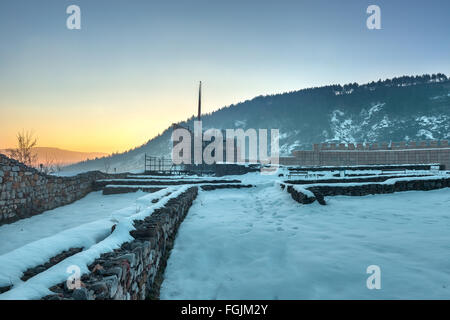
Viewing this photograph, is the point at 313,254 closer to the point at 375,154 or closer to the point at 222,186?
the point at 222,186

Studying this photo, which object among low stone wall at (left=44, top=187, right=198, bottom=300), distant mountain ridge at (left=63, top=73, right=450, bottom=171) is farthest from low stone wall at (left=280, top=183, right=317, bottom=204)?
distant mountain ridge at (left=63, top=73, right=450, bottom=171)

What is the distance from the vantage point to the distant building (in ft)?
93.9

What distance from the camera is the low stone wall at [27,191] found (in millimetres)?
7895

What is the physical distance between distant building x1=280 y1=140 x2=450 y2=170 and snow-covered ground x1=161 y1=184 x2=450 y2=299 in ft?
83.5

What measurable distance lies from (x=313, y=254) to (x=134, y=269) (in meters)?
2.83

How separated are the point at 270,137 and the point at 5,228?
115 m

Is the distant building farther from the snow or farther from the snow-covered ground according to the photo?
the snow

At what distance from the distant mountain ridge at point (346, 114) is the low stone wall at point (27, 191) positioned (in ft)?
290

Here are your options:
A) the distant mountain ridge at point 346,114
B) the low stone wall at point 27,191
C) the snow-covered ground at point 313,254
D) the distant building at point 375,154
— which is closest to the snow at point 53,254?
the snow-covered ground at point 313,254

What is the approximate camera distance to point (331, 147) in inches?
1256

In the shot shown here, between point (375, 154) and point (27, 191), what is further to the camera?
point (375, 154)

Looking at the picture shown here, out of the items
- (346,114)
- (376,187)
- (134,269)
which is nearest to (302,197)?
(376,187)

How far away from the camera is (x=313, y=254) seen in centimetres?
416

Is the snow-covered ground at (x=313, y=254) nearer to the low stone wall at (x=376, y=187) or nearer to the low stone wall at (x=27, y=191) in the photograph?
the low stone wall at (x=376, y=187)
